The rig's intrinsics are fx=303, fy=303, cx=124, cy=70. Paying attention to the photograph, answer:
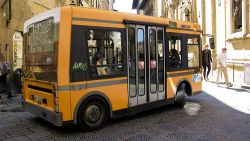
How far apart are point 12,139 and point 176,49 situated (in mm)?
5010

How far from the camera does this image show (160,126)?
22.1ft

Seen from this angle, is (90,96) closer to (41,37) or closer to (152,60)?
(41,37)

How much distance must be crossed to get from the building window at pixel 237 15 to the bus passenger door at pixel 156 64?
35.1ft

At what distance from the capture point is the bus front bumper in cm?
587

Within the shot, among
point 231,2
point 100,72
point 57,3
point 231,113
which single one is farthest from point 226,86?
point 57,3

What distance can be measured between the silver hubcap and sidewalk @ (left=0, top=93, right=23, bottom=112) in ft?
10.6

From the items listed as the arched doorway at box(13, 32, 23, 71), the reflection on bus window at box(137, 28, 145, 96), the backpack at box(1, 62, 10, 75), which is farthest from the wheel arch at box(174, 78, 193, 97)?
the arched doorway at box(13, 32, 23, 71)

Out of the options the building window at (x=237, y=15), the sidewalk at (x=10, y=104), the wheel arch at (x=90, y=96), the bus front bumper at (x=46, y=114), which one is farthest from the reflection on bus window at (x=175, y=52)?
the building window at (x=237, y=15)

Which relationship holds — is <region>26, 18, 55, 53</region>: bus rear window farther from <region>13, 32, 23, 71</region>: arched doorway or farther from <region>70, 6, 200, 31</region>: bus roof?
<region>13, 32, 23, 71</region>: arched doorway

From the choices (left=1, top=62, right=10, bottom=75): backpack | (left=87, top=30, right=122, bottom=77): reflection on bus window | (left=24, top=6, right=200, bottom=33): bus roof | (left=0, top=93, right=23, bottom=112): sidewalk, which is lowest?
(left=0, top=93, right=23, bottom=112): sidewalk

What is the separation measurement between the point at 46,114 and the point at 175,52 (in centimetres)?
416

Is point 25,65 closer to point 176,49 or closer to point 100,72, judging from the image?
point 100,72

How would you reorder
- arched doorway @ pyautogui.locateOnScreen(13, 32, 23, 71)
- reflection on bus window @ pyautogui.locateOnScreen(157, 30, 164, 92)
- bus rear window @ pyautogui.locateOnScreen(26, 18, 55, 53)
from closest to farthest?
bus rear window @ pyautogui.locateOnScreen(26, 18, 55, 53) → reflection on bus window @ pyautogui.locateOnScreen(157, 30, 164, 92) → arched doorway @ pyautogui.locateOnScreen(13, 32, 23, 71)

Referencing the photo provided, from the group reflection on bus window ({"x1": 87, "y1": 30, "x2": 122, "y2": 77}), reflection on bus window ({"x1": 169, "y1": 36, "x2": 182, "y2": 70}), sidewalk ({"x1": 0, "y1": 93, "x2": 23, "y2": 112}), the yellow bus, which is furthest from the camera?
sidewalk ({"x1": 0, "y1": 93, "x2": 23, "y2": 112})
